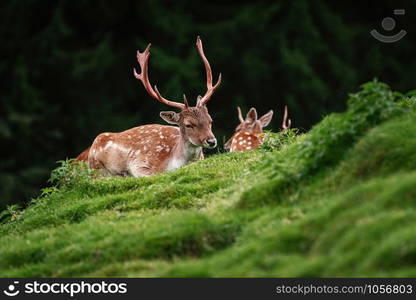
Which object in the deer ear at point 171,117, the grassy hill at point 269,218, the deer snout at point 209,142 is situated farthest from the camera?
the deer ear at point 171,117

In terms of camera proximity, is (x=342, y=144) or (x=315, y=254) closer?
(x=315, y=254)

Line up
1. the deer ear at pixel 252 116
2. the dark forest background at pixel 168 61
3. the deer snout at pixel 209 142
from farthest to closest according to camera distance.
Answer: the dark forest background at pixel 168 61 < the deer ear at pixel 252 116 < the deer snout at pixel 209 142

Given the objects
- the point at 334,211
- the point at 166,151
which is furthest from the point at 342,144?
the point at 166,151

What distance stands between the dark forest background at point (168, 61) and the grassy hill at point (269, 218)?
17.9 m

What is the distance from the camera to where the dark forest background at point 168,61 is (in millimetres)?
26984

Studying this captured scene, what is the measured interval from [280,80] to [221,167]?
20.4 m

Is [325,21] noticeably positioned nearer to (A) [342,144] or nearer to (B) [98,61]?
(B) [98,61]

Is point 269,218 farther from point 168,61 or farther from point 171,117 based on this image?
point 168,61

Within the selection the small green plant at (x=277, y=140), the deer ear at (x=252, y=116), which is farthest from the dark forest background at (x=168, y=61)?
the small green plant at (x=277, y=140)

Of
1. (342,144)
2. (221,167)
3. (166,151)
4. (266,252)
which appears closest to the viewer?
(266,252)

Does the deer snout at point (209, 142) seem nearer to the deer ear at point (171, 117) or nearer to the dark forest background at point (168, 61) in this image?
the deer ear at point (171, 117)

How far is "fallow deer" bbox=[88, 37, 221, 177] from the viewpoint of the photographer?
→ 1091 centimetres

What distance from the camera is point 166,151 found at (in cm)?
1128

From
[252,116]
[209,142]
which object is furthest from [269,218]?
[252,116]
